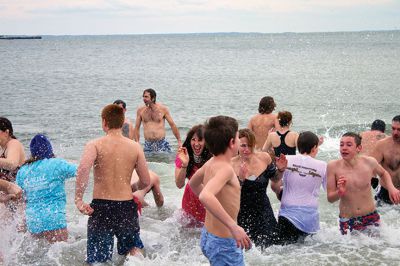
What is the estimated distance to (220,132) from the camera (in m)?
4.47

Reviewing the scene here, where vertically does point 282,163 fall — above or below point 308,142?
below

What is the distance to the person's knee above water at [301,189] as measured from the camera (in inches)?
264

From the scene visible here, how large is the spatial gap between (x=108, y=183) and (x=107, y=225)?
432 millimetres

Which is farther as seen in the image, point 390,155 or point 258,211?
point 390,155

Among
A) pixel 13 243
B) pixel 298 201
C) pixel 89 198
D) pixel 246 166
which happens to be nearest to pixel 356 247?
pixel 298 201

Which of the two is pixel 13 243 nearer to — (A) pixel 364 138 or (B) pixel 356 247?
(B) pixel 356 247

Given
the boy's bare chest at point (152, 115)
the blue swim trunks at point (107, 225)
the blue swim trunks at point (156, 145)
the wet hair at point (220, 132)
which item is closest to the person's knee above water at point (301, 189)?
the blue swim trunks at point (107, 225)

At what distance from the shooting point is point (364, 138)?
31.3ft

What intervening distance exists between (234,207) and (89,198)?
19.7 feet

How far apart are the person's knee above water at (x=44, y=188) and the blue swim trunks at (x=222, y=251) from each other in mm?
2429

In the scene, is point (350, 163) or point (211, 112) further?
point (211, 112)

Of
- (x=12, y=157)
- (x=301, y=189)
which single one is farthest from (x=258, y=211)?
(x=12, y=157)

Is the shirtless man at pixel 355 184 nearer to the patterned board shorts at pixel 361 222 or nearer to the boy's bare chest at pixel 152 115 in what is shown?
the patterned board shorts at pixel 361 222

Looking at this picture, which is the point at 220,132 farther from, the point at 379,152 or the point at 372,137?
the point at 372,137
